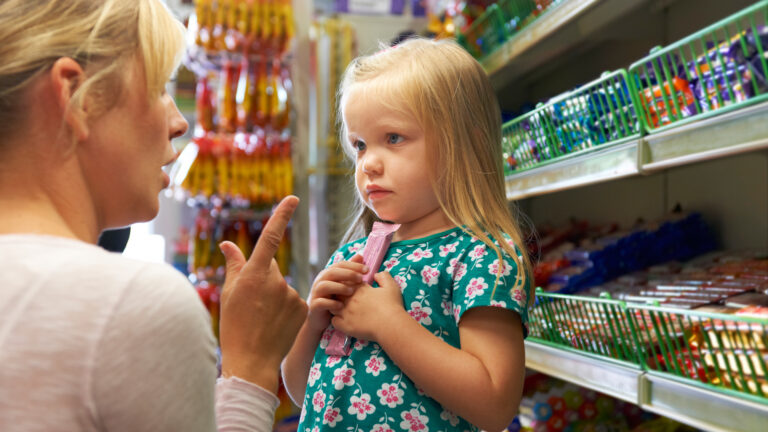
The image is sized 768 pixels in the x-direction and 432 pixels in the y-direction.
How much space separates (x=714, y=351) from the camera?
1.18m

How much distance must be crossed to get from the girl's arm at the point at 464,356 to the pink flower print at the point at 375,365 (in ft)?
0.13

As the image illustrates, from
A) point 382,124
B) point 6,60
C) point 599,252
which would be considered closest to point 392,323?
point 382,124

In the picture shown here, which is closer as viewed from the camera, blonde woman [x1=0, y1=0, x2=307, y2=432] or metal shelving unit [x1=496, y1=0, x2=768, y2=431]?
blonde woman [x1=0, y1=0, x2=307, y2=432]

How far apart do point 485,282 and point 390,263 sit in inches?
8.8

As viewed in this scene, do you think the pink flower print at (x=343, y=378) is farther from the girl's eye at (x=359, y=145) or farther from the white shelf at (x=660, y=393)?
the white shelf at (x=660, y=393)

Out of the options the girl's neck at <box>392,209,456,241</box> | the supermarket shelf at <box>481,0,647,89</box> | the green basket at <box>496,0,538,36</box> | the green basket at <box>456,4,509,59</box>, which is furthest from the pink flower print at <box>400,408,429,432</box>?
the green basket at <box>456,4,509,59</box>

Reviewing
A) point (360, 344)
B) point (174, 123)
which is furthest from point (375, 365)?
point (174, 123)

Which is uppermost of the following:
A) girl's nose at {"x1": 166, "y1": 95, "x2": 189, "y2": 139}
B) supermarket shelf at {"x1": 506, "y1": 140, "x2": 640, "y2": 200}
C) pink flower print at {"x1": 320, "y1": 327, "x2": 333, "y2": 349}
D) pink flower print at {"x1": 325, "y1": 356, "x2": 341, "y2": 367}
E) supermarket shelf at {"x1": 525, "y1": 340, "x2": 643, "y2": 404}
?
girl's nose at {"x1": 166, "y1": 95, "x2": 189, "y2": 139}

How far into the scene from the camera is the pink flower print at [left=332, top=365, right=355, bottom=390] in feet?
3.69

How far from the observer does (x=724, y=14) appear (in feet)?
6.20

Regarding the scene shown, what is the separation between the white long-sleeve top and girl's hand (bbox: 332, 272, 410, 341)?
1.50 ft

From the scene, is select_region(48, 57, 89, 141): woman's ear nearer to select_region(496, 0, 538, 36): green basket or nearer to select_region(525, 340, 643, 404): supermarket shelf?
select_region(525, 340, 643, 404): supermarket shelf

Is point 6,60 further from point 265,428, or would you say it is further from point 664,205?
point 664,205

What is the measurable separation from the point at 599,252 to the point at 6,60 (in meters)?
1.64
